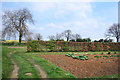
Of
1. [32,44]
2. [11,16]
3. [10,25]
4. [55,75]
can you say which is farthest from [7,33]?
[55,75]

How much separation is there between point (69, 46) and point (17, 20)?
59.4 ft

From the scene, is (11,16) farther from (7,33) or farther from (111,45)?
(111,45)

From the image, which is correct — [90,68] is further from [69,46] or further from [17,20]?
[17,20]

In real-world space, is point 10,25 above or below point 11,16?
below

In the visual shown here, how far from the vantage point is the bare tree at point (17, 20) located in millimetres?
26344

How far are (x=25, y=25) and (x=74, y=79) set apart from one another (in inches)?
1011

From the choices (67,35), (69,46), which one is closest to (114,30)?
(67,35)

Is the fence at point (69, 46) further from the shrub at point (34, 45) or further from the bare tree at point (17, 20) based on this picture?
the bare tree at point (17, 20)

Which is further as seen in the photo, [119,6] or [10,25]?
[10,25]

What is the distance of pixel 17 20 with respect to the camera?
27.2 meters

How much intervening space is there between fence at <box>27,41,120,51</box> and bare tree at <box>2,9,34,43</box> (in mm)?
15048

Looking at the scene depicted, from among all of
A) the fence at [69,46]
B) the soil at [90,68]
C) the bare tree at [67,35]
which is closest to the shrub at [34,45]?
the fence at [69,46]

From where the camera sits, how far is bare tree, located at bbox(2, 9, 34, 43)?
86.4 ft

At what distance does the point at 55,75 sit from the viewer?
4176 mm
